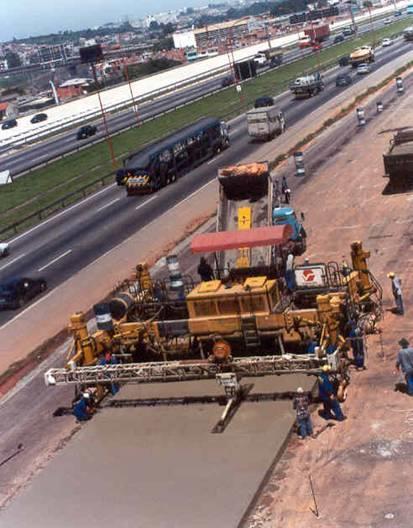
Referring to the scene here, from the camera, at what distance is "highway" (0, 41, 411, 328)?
145 feet

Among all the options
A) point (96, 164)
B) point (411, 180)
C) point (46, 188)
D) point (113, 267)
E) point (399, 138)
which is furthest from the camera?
point (96, 164)

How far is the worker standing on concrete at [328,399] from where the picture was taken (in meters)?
21.0

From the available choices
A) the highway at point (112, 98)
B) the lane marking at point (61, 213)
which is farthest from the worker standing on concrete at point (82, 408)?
the highway at point (112, 98)

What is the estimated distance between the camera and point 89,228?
51.6 meters

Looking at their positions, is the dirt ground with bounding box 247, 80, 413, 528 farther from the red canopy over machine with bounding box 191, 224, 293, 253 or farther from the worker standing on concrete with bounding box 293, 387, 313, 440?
the red canopy over machine with bounding box 191, 224, 293, 253

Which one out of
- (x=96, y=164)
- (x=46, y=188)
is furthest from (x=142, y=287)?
(x=96, y=164)

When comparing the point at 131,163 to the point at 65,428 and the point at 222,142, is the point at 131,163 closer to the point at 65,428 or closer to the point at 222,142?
the point at 222,142

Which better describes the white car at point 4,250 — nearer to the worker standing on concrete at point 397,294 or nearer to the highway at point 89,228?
the highway at point 89,228

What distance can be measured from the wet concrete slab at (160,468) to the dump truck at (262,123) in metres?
49.9

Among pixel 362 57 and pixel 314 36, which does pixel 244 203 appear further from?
pixel 314 36

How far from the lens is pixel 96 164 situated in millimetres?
76562

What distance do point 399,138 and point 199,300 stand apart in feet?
92.5

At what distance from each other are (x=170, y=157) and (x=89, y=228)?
11.6 metres

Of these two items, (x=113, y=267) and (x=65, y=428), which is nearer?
(x=65, y=428)
